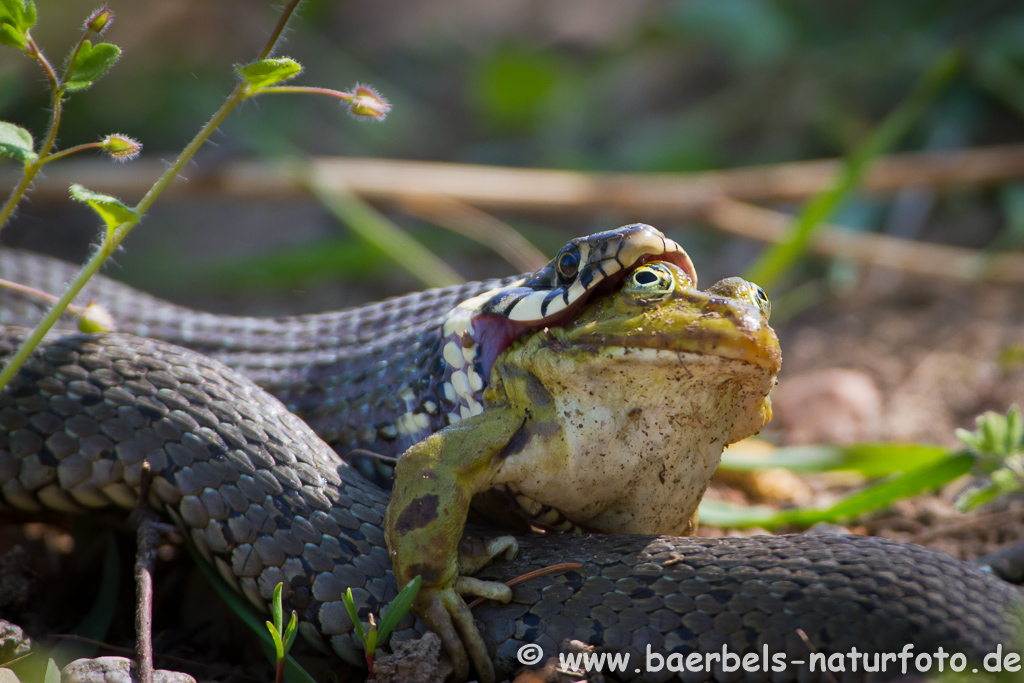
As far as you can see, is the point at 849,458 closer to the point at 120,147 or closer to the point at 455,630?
the point at 455,630

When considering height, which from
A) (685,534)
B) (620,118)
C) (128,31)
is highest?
(620,118)

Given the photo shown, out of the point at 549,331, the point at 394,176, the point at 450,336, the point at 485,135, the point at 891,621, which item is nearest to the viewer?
the point at 891,621

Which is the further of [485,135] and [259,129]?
[485,135]

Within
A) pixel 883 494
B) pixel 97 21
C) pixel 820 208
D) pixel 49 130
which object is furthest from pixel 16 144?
pixel 820 208

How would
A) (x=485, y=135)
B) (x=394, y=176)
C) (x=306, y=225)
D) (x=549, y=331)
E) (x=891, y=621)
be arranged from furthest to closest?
(x=485, y=135)
(x=306, y=225)
(x=394, y=176)
(x=549, y=331)
(x=891, y=621)

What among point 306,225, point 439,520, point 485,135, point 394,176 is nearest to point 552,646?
point 439,520

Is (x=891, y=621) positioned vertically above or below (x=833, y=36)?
below

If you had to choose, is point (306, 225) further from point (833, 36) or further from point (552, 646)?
point (552, 646)
